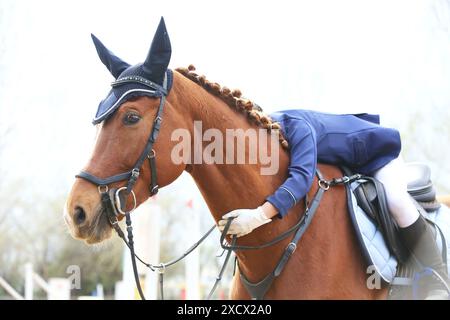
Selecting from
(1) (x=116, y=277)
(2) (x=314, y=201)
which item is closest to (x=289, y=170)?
(2) (x=314, y=201)

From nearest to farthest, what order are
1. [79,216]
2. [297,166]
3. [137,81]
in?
[79,216] → [137,81] → [297,166]

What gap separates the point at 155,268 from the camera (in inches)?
138

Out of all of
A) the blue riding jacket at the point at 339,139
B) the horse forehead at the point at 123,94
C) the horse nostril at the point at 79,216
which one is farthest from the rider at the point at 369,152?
the horse nostril at the point at 79,216

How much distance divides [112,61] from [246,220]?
1.09m

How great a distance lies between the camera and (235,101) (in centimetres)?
335

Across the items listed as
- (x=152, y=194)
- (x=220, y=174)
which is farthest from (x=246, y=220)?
(x=152, y=194)

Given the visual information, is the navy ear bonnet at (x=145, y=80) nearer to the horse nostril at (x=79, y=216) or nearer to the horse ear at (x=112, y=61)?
the horse ear at (x=112, y=61)

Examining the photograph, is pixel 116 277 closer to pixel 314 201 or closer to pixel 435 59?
pixel 435 59

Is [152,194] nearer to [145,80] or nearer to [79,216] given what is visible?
[79,216]

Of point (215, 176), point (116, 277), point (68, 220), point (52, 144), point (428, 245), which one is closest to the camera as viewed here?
point (68, 220)

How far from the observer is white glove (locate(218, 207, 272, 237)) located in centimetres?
305

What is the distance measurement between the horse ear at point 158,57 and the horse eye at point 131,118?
22 cm

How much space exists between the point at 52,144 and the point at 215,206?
11.8 m

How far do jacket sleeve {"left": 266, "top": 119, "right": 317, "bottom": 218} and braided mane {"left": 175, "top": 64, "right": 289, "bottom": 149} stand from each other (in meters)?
0.09
